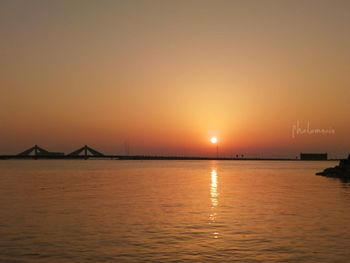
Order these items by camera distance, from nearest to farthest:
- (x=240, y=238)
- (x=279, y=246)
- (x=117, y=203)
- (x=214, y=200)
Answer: (x=279, y=246), (x=240, y=238), (x=117, y=203), (x=214, y=200)

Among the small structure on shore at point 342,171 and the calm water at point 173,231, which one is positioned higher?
the small structure on shore at point 342,171

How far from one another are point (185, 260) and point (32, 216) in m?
15.2

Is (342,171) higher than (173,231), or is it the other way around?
(342,171)

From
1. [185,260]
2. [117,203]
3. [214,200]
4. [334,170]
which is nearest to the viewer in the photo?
[185,260]

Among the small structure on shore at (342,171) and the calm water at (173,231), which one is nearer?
the calm water at (173,231)

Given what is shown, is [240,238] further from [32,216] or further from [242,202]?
[242,202]

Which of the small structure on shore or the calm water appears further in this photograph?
the small structure on shore

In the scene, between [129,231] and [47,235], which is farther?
[129,231]

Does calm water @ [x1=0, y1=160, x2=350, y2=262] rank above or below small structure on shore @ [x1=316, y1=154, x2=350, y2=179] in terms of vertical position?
below

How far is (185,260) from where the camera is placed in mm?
18312

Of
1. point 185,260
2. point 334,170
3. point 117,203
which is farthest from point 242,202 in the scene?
point 334,170

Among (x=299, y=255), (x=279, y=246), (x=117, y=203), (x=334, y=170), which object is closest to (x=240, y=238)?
(x=279, y=246)

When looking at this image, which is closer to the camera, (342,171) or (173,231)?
(173,231)

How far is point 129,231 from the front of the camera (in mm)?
25062
